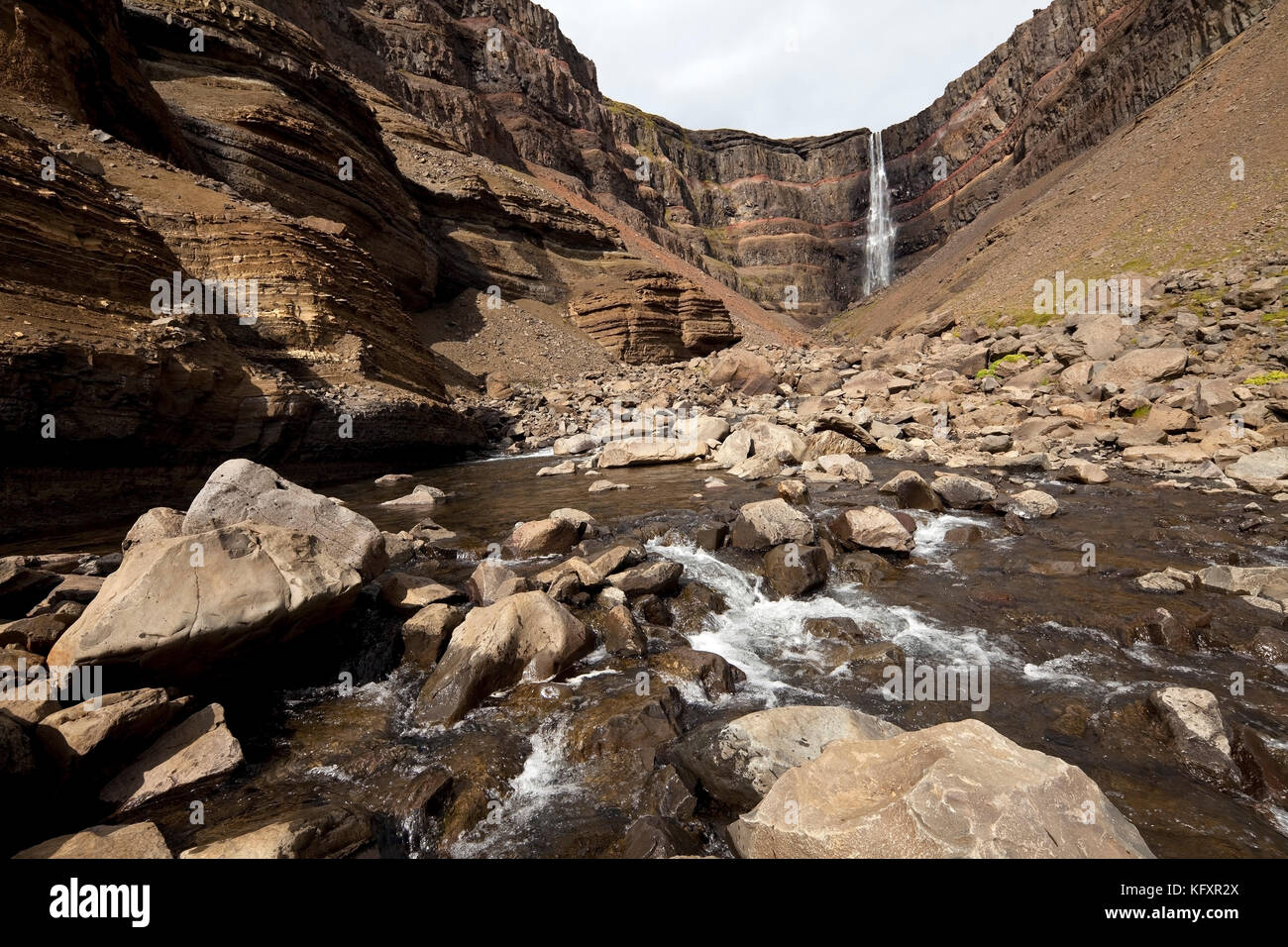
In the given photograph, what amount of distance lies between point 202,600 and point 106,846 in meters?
1.81

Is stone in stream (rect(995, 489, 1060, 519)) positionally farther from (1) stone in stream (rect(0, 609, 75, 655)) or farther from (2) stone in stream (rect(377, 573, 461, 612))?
(1) stone in stream (rect(0, 609, 75, 655))

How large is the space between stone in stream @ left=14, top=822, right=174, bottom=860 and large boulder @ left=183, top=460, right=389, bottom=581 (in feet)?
10.4

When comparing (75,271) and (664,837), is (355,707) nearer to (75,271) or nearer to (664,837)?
(664,837)

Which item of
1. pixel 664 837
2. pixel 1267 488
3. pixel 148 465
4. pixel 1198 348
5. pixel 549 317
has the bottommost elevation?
pixel 664 837

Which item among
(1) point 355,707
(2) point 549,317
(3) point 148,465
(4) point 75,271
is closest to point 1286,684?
(1) point 355,707

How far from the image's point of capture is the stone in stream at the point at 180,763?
3533mm

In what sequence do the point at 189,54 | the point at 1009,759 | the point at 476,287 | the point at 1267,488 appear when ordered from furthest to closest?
the point at 476,287
the point at 189,54
the point at 1267,488
the point at 1009,759

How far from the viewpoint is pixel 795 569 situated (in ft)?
23.4

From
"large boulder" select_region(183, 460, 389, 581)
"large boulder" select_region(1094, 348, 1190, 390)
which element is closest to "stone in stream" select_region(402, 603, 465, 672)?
"large boulder" select_region(183, 460, 389, 581)

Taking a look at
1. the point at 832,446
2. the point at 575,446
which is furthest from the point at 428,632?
the point at 575,446

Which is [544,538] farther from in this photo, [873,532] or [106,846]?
[106,846]

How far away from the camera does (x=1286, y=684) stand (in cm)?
464

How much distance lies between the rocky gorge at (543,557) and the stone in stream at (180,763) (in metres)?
0.02
